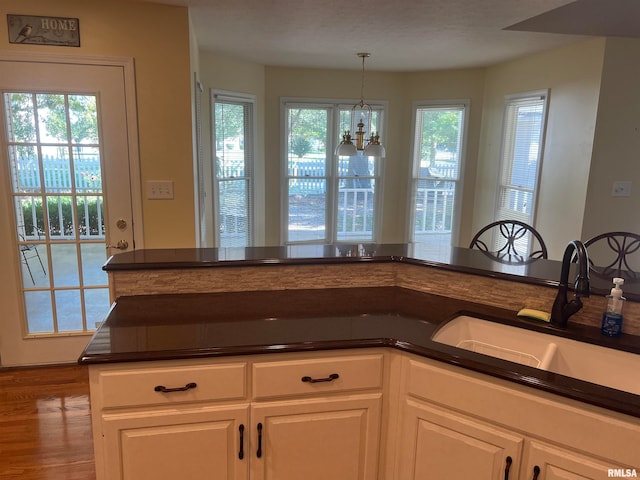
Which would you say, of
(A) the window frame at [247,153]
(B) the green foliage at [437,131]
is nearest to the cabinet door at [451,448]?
(A) the window frame at [247,153]

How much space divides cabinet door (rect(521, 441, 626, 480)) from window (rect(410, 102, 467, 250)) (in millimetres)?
4128

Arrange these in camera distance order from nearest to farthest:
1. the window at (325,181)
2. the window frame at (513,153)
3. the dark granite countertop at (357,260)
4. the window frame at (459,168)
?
1. the dark granite countertop at (357,260)
2. the window frame at (513,153)
3. the window frame at (459,168)
4. the window at (325,181)

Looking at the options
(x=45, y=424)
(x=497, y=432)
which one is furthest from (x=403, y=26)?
(x=45, y=424)

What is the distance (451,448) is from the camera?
4.99 feet

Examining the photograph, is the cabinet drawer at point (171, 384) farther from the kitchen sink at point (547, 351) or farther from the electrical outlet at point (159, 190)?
the electrical outlet at point (159, 190)

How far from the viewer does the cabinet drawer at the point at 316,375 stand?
1.54 metres

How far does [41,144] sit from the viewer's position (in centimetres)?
286

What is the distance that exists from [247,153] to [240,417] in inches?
154

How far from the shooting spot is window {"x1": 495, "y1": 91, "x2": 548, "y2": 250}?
14.0 feet

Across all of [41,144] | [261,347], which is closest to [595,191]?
[261,347]

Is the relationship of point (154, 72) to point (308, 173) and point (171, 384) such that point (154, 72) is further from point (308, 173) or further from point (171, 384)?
point (308, 173)

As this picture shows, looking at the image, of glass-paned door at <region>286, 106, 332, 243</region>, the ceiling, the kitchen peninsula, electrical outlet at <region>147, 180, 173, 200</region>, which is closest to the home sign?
the ceiling

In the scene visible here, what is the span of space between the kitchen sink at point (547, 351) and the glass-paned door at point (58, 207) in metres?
2.36

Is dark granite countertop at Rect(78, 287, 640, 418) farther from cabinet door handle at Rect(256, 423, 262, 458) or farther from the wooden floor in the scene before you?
the wooden floor
